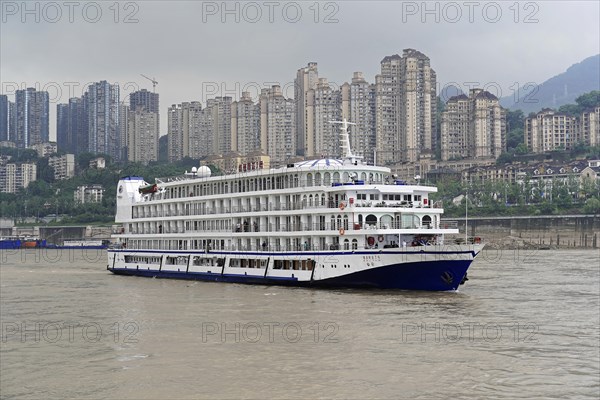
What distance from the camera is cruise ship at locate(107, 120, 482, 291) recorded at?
33.3m

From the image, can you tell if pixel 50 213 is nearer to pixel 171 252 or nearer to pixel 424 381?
pixel 171 252

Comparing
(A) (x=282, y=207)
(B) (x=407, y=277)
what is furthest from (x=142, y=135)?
(B) (x=407, y=277)

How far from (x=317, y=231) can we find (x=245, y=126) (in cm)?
11537

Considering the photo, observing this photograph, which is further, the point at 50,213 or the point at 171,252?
the point at 50,213

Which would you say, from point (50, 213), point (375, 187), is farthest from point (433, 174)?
point (375, 187)

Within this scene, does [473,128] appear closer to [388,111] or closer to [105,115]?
[388,111]

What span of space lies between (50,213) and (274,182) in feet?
442

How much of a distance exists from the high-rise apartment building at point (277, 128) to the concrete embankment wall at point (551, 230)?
4787 cm

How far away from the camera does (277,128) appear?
143125 millimetres

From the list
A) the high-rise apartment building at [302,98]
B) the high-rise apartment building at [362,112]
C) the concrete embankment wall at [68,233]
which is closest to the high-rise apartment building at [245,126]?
the high-rise apartment building at [302,98]

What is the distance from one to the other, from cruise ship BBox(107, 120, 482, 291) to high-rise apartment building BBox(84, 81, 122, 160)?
156 meters

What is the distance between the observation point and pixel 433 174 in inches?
5536

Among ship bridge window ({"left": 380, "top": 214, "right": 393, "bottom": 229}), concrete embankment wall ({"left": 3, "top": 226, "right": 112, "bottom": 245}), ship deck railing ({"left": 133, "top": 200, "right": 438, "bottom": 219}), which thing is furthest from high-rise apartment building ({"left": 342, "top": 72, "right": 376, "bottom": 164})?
ship bridge window ({"left": 380, "top": 214, "right": 393, "bottom": 229})

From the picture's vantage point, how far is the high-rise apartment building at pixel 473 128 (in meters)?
152
